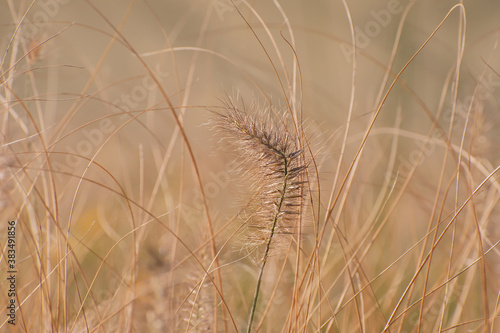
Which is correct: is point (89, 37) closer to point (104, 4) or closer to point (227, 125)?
point (104, 4)

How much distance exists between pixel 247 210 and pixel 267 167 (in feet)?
0.75

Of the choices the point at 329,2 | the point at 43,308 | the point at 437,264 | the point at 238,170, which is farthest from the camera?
the point at 329,2

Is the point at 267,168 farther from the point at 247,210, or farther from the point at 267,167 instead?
the point at 247,210

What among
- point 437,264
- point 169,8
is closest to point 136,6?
point 169,8

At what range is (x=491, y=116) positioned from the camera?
194cm

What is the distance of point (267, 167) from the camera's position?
0.99 m

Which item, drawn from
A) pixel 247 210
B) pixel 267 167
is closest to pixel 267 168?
pixel 267 167

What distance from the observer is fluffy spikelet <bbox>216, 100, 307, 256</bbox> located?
944mm

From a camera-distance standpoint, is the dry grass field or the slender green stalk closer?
the slender green stalk

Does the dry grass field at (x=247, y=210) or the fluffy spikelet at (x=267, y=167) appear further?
the dry grass field at (x=247, y=210)

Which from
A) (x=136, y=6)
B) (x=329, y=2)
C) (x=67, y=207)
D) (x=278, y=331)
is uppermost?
(x=136, y=6)

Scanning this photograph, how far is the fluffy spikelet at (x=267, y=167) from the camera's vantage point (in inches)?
37.2

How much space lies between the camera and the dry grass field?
3.62 feet

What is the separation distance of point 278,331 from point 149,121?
3.31ft
